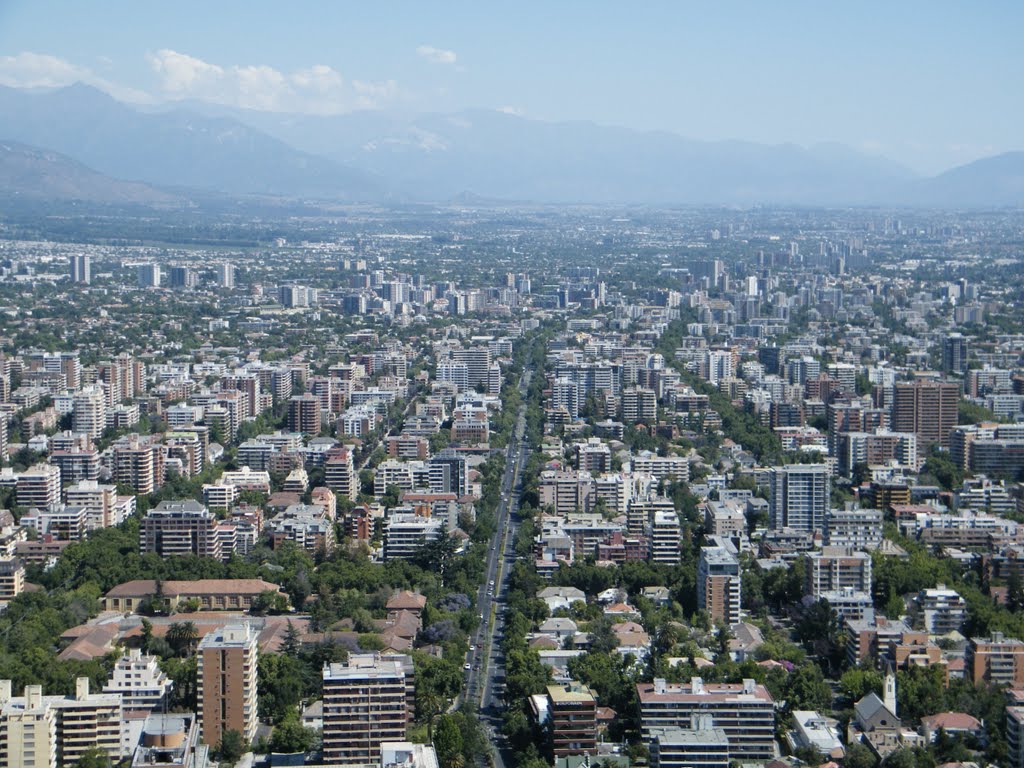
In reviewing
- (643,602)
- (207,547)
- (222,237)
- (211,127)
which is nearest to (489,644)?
(643,602)

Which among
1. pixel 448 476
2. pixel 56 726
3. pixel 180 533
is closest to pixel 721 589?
pixel 180 533

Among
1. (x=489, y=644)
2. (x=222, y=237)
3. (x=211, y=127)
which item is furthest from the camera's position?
(x=211, y=127)

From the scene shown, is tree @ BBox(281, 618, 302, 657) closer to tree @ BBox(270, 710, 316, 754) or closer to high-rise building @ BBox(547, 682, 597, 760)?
tree @ BBox(270, 710, 316, 754)

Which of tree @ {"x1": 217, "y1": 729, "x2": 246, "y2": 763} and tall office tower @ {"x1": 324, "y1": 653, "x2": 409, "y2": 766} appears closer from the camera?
tall office tower @ {"x1": 324, "y1": 653, "x2": 409, "y2": 766}

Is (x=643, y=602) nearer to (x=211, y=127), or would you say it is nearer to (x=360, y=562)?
(x=360, y=562)

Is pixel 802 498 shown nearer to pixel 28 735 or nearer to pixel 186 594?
pixel 186 594

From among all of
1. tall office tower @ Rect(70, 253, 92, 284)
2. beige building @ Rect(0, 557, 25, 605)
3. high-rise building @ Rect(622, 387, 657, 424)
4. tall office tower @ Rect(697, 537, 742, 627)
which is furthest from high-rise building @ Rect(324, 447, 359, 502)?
tall office tower @ Rect(70, 253, 92, 284)
